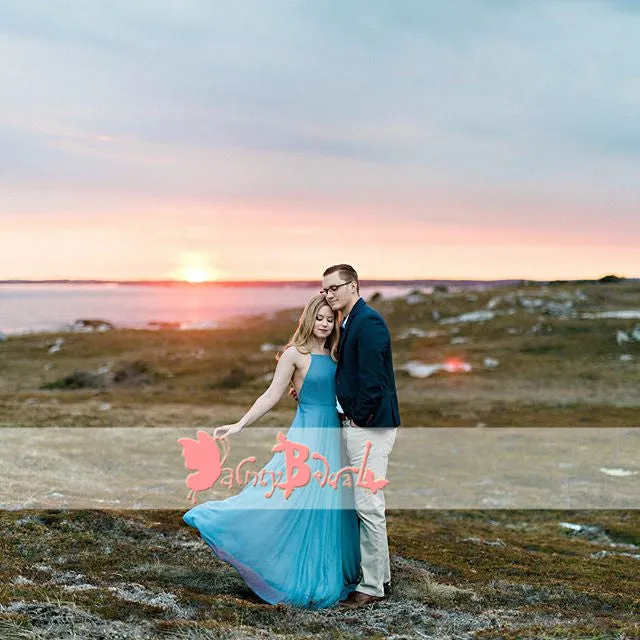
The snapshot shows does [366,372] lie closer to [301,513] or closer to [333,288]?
[333,288]

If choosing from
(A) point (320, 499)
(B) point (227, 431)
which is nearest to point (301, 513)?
(A) point (320, 499)

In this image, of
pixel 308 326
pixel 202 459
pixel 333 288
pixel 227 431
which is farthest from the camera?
pixel 202 459

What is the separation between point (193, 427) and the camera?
29.2 m

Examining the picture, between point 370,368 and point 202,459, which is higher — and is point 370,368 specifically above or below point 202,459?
above

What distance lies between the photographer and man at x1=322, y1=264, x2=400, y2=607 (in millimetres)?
8672

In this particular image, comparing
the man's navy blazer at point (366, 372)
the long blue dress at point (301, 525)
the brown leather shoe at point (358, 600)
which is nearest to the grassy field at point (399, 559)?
the brown leather shoe at point (358, 600)

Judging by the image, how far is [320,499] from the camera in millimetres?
9219

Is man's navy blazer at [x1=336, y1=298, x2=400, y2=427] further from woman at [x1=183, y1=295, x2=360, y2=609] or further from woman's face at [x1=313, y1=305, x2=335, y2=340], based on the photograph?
woman at [x1=183, y1=295, x2=360, y2=609]

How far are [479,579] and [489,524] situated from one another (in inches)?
290

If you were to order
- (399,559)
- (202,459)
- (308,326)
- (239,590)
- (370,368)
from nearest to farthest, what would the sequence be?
(370,368) → (308,326) → (202,459) → (239,590) → (399,559)

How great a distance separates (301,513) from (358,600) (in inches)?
49.0

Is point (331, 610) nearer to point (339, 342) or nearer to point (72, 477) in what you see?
point (339, 342)

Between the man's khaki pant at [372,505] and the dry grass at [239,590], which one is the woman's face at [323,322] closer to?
the man's khaki pant at [372,505]

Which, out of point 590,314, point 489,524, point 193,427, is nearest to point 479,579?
point 489,524
